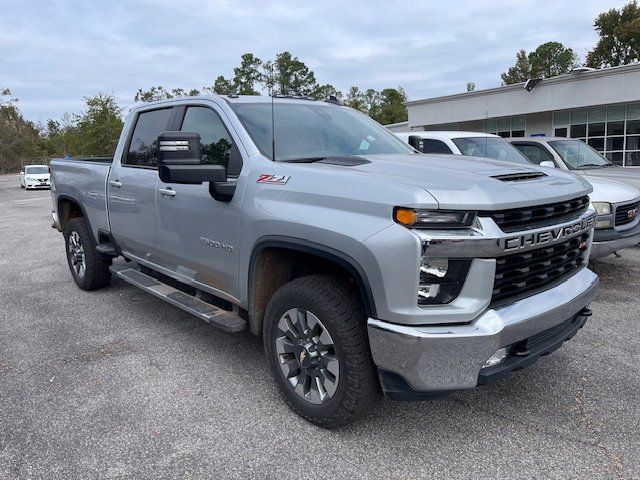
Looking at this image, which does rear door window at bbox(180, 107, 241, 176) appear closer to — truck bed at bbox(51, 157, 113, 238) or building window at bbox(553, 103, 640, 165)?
truck bed at bbox(51, 157, 113, 238)

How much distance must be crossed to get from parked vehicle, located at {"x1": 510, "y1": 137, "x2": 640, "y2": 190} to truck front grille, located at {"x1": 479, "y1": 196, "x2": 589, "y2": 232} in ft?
16.4

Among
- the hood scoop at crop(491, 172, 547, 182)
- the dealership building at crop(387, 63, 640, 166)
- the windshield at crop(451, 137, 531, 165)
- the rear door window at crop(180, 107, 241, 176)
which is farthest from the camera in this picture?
the dealership building at crop(387, 63, 640, 166)

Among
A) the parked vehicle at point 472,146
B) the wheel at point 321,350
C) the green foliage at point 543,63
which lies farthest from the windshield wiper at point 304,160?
the green foliage at point 543,63

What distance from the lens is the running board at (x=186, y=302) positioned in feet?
11.5

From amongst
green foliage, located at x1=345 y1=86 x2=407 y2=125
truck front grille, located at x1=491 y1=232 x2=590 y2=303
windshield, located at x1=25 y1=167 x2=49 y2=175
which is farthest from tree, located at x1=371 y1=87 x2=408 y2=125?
truck front grille, located at x1=491 y1=232 x2=590 y2=303

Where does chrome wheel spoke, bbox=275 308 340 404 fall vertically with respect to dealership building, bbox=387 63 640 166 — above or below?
below

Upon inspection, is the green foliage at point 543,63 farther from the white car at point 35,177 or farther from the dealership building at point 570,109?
the white car at point 35,177

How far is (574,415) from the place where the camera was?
10.2ft

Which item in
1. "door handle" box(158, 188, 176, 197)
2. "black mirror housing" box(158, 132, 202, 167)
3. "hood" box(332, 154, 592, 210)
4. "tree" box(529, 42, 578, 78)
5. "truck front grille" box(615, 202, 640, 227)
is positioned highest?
"tree" box(529, 42, 578, 78)

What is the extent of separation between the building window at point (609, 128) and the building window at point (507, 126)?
78.0 inches

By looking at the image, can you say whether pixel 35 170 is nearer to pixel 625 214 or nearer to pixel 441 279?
pixel 625 214

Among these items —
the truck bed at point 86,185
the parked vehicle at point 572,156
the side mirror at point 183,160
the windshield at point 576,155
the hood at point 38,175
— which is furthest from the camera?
the hood at point 38,175

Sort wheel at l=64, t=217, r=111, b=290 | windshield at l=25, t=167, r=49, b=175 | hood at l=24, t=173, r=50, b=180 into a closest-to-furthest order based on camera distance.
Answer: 1. wheel at l=64, t=217, r=111, b=290
2. hood at l=24, t=173, r=50, b=180
3. windshield at l=25, t=167, r=49, b=175

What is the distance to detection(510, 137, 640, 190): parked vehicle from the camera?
769 centimetres
